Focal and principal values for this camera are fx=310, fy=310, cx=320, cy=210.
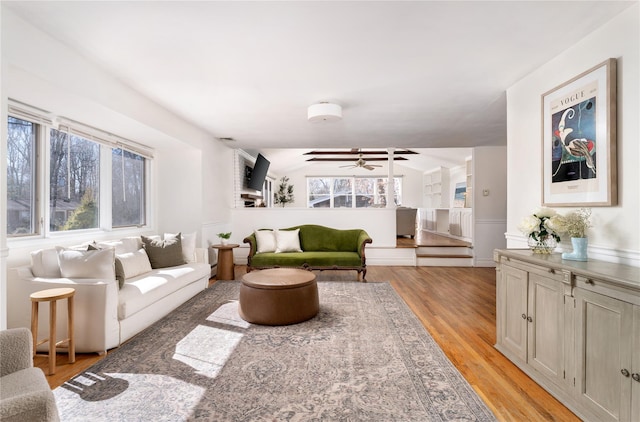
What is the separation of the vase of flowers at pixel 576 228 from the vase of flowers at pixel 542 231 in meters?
0.10

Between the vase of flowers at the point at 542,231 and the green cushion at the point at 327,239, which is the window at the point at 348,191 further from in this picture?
the vase of flowers at the point at 542,231

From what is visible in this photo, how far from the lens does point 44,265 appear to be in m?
2.70

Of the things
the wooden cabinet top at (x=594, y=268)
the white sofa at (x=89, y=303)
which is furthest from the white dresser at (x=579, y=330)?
the white sofa at (x=89, y=303)

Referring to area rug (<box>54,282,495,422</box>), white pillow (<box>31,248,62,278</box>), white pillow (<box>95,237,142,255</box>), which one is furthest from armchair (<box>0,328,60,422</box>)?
white pillow (<box>95,237,142,255</box>)

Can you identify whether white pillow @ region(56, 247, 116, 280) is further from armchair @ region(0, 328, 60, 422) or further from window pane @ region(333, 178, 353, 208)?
window pane @ region(333, 178, 353, 208)

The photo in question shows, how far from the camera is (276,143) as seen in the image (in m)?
5.95

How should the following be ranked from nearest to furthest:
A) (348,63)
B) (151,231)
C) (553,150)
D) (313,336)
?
(553,150) → (348,63) → (313,336) → (151,231)

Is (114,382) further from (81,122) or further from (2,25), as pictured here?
(81,122)

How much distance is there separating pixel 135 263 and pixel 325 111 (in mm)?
2720

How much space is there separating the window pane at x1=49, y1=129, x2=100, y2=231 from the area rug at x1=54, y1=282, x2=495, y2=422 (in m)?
1.68

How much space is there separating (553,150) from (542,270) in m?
1.01

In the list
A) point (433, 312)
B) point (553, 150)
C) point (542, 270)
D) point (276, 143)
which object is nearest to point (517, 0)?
point (553, 150)

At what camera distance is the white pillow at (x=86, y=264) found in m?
2.68

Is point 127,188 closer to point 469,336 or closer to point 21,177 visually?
point 21,177
